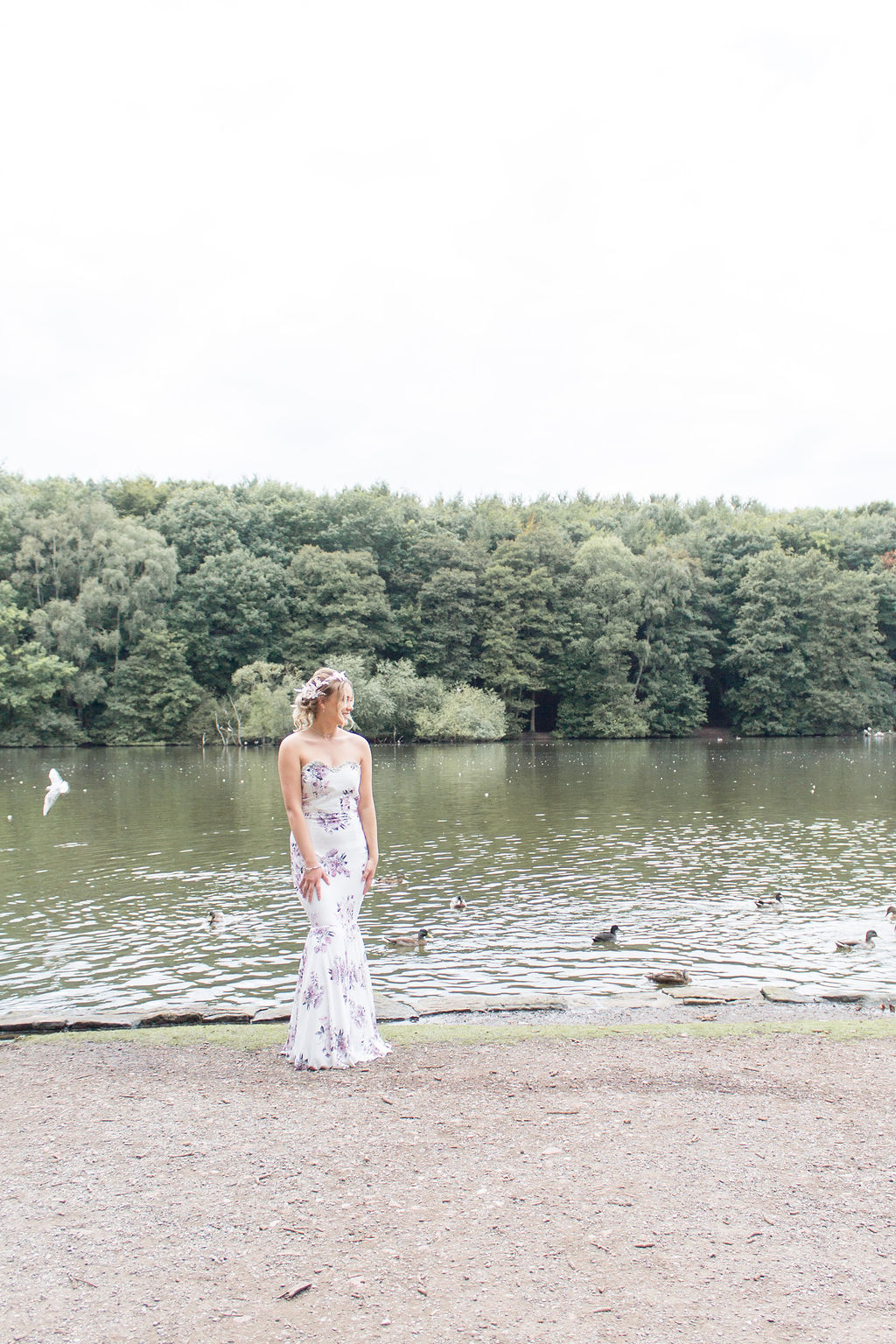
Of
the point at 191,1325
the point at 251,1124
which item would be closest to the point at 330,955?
the point at 251,1124

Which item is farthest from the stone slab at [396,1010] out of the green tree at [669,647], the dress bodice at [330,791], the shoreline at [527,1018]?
the green tree at [669,647]

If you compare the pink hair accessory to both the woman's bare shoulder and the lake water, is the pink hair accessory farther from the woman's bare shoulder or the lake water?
the lake water

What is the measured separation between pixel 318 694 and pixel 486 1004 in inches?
167

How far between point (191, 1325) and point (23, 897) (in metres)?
15.3

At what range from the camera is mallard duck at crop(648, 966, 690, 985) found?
12.0 metres

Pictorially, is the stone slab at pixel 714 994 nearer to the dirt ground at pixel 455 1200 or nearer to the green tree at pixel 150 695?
the dirt ground at pixel 455 1200

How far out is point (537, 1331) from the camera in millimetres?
4055

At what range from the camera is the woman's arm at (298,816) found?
740 centimetres

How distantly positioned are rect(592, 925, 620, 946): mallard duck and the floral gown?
714 cm

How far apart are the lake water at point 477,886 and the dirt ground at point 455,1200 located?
16.5 ft

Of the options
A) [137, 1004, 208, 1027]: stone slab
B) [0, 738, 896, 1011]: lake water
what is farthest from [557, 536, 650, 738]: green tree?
[137, 1004, 208, 1027]: stone slab

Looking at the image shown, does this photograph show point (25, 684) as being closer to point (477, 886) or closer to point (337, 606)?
point (337, 606)

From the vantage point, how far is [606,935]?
14.4 meters

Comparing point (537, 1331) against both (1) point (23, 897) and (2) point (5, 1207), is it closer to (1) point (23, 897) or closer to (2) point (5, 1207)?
(2) point (5, 1207)
